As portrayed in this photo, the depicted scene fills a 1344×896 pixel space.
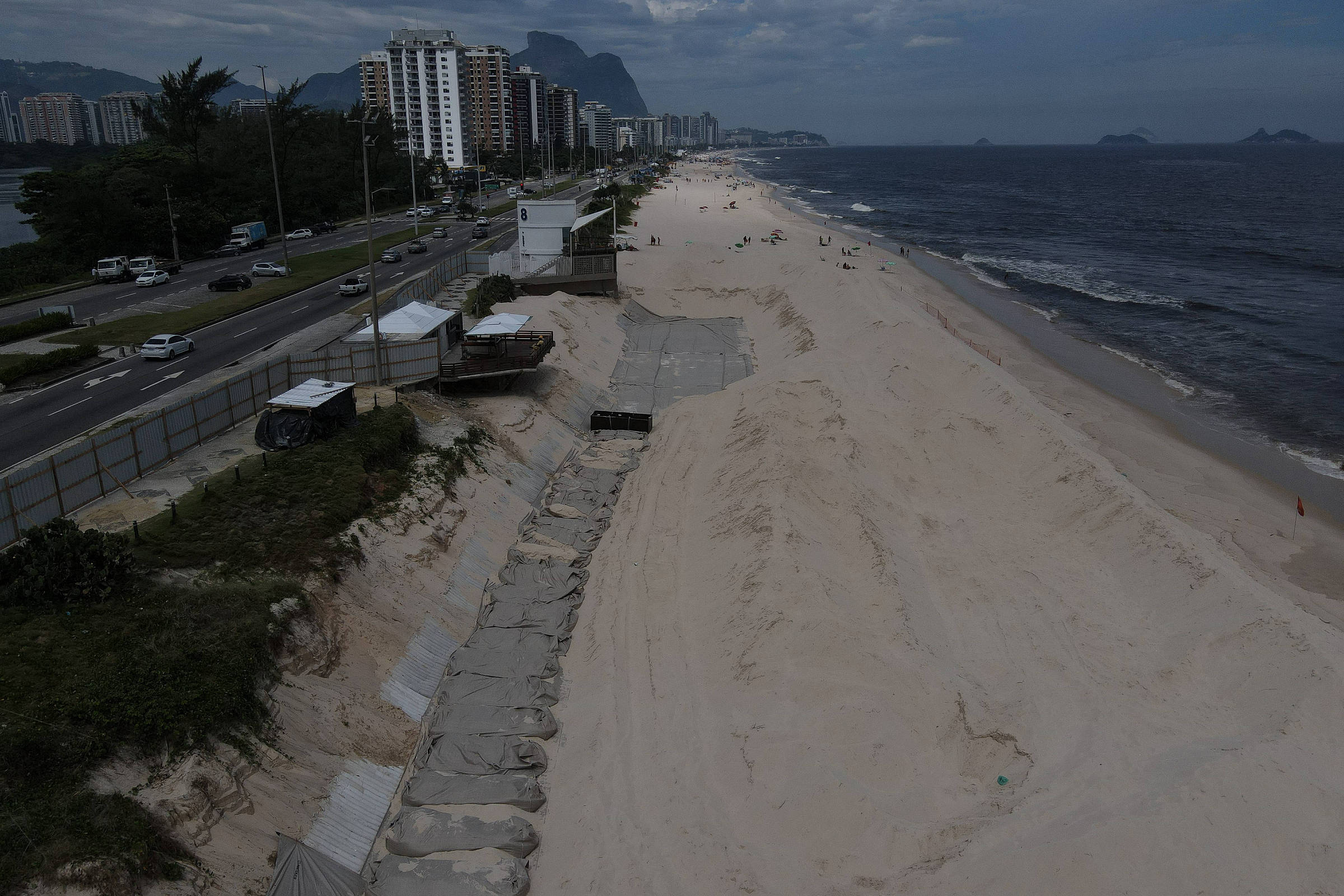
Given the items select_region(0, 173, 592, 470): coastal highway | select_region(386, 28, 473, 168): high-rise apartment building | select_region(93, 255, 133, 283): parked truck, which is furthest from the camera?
select_region(386, 28, 473, 168): high-rise apartment building

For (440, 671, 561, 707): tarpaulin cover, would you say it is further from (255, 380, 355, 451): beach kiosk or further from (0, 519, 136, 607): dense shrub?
(255, 380, 355, 451): beach kiosk

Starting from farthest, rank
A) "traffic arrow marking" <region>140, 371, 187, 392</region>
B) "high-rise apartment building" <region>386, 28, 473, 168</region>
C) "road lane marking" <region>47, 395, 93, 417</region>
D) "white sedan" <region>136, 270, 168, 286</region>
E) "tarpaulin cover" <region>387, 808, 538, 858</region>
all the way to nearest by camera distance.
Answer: "high-rise apartment building" <region>386, 28, 473, 168</region> < "white sedan" <region>136, 270, 168, 286</region> < "traffic arrow marking" <region>140, 371, 187, 392</region> < "road lane marking" <region>47, 395, 93, 417</region> < "tarpaulin cover" <region>387, 808, 538, 858</region>

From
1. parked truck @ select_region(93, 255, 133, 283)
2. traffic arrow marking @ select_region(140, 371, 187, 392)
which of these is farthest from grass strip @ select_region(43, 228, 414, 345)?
parked truck @ select_region(93, 255, 133, 283)

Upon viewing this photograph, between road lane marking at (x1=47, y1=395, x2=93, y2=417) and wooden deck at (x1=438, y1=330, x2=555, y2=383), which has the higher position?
wooden deck at (x1=438, y1=330, x2=555, y2=383)

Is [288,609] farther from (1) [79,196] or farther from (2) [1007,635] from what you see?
(1) [79,196]

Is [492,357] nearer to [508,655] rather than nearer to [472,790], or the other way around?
[508,655]

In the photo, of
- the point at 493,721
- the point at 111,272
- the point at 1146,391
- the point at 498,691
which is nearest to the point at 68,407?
the point at 498,691
